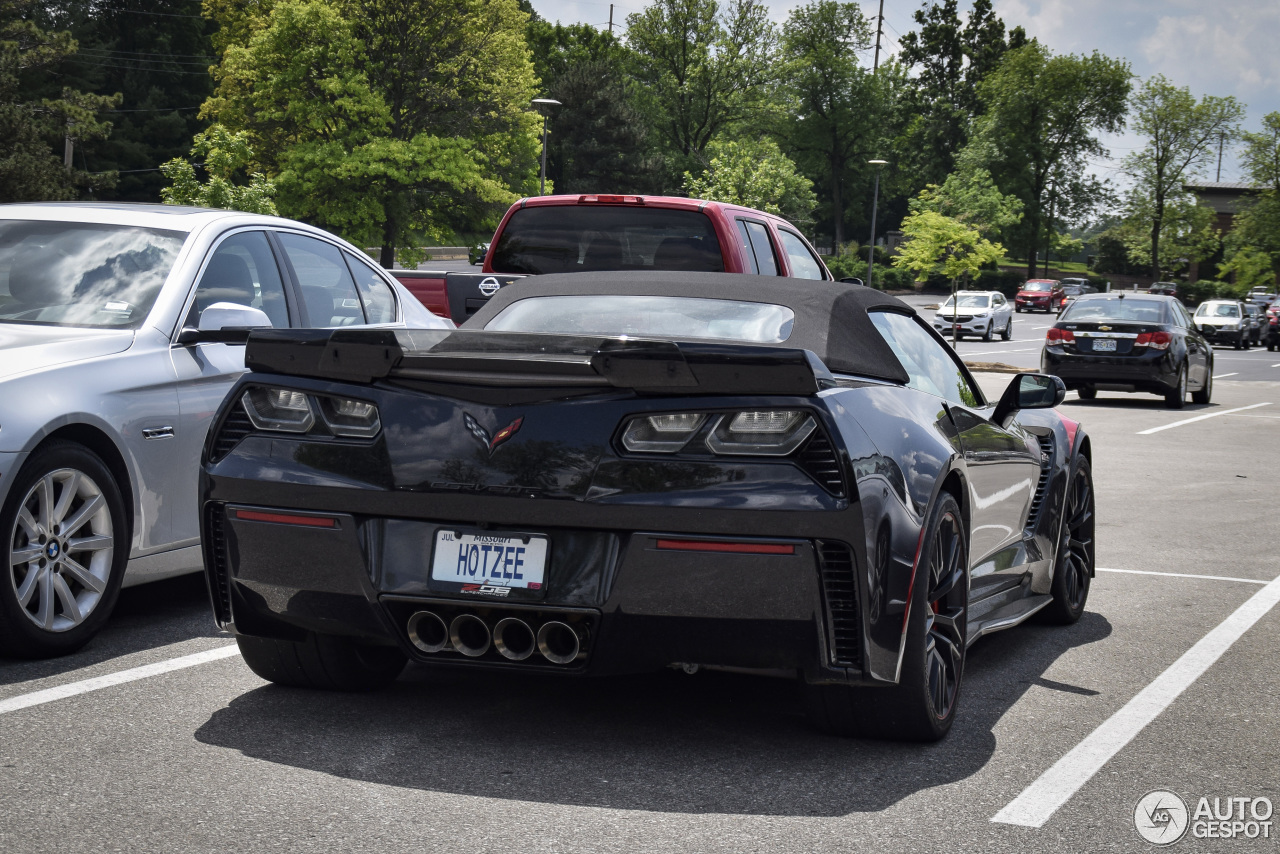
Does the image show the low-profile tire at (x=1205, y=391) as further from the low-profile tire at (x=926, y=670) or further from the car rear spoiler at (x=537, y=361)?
the car rear spoiler at (x=537, y=361)

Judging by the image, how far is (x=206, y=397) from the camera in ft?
19.5

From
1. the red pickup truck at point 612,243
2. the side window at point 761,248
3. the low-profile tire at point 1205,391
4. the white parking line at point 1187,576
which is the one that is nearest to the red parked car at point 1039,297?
the low-profile tire at point 1205,391

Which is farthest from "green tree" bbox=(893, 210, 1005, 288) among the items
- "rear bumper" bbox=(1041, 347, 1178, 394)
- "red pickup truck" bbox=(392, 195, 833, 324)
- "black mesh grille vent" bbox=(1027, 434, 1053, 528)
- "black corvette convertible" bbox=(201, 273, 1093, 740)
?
"black corvette convertible" bbox=(201, 273, 1093, 740)

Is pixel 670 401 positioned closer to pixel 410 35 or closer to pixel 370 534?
pixel 370 534

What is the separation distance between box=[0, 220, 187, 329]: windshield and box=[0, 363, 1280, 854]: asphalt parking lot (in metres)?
1.24

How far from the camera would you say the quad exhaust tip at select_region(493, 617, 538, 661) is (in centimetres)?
392

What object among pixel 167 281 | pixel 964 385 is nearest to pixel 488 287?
pixel 167 281

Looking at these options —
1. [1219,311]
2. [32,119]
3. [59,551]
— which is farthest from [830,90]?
[59,551]

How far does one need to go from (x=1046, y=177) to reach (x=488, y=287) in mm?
94324

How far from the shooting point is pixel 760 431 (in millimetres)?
3803

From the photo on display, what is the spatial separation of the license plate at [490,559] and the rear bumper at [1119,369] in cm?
1725

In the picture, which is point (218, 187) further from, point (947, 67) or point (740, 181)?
point (947, 67)

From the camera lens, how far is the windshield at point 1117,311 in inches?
805

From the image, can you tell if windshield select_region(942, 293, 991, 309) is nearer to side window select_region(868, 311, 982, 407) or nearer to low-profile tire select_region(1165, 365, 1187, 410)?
low-profile tire select_region(1165, 365, 1187, 410)
